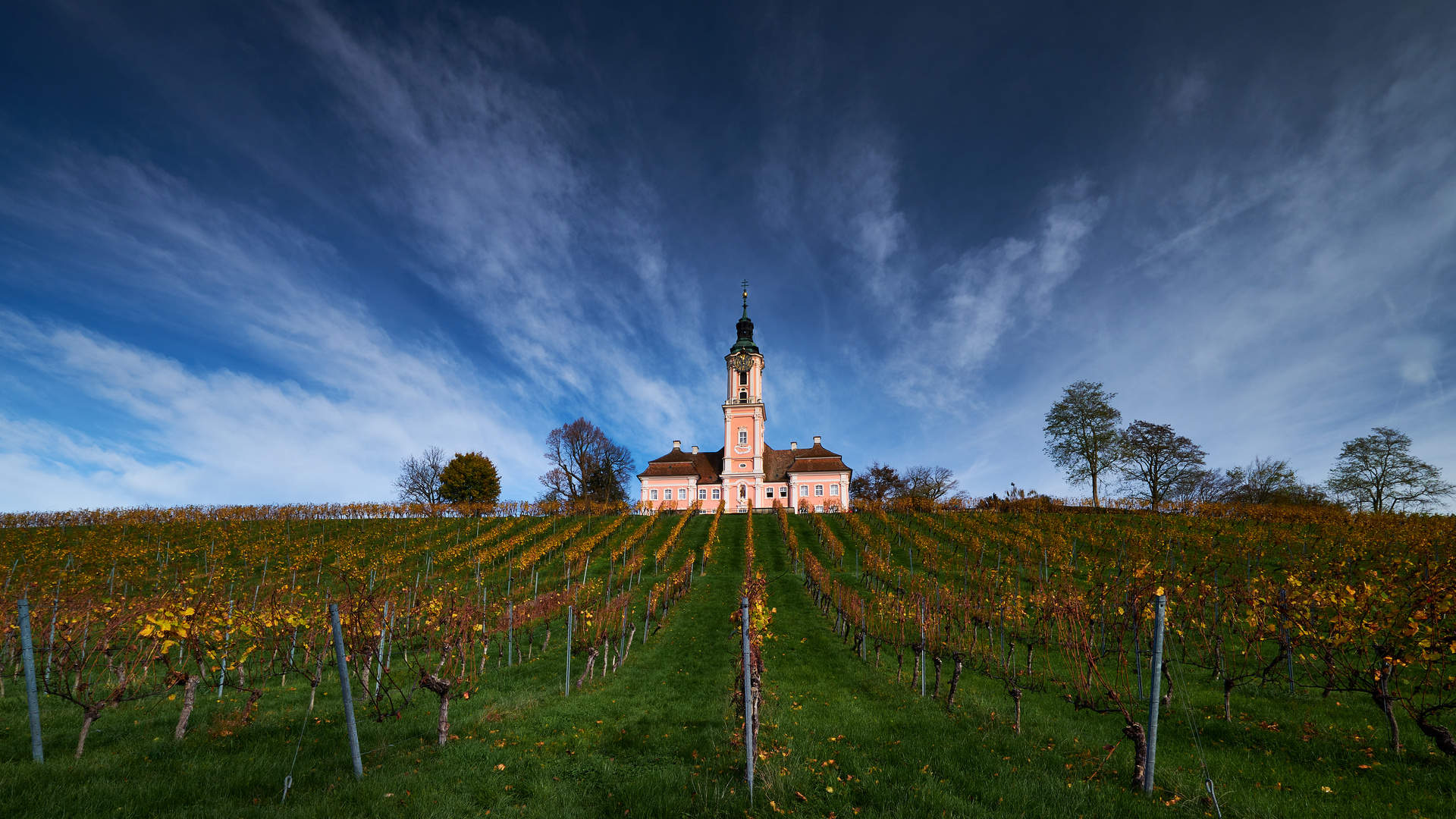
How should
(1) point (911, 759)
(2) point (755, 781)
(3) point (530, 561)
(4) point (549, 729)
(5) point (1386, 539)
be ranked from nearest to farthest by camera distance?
(2) point (755, 781) < (1) point (911, 759) < (4) point (549, 729) < (5) point (1386, 539) < (3) point (530, 561)

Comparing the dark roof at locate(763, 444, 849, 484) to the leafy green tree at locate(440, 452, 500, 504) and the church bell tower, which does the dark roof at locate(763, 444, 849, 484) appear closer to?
the church bell tower

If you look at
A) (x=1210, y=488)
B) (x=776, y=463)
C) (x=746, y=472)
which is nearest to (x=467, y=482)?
(x=746, y=472)

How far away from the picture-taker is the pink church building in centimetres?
5738

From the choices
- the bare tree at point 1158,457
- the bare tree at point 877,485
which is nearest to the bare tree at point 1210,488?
the bare tree at point 1158,457

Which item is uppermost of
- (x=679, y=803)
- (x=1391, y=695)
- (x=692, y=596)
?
(x=1391, y=695)

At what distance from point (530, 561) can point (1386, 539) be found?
39.7 metres

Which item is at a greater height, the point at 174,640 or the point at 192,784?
the point at 174,640

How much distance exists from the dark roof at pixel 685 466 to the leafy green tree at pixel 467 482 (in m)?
16.5

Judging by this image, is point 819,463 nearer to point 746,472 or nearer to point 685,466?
point 746,472

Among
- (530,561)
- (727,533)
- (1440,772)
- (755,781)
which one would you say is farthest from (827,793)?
(727,533)

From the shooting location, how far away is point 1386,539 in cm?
2072

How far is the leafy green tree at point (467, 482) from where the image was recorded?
176 ft

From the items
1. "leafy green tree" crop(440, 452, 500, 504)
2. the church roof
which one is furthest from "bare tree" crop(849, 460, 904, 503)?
"leafy green tree" crop(440, 452, 500, 504)

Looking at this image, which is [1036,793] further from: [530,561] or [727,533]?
[727,533]
